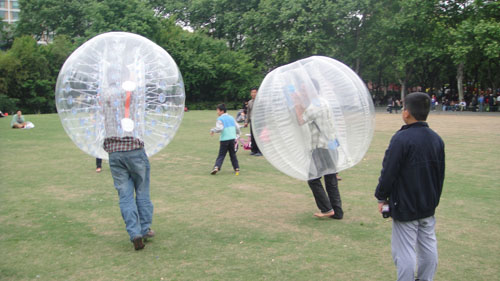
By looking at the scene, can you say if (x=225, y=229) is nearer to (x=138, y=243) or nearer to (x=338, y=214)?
(x=138, y=243)

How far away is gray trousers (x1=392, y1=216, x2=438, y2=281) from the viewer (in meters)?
3.75

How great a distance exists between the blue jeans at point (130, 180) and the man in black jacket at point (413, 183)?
2.78m

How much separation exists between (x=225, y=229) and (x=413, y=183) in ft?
9.75

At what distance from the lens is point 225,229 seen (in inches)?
238

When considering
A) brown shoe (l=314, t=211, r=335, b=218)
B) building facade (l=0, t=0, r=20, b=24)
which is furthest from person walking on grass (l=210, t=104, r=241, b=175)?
building facade (l=0, t=0, r=20, b=24)

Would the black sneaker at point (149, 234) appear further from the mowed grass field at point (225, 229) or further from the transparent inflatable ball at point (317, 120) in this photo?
the transparent inflatable ball at point (317, 120)

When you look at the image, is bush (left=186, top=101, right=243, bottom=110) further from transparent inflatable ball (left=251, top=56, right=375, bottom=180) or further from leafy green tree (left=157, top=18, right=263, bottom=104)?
transparent inflatable ball (left=251, top=56, right=375, bottom=180)

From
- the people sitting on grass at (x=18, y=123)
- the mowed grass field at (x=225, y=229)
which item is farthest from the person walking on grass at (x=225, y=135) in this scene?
the people sitting on grass at (x=18, y=123)

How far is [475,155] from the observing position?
12312mm

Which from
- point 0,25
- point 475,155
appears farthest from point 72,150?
point 0,25

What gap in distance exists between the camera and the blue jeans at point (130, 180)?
5160 mm

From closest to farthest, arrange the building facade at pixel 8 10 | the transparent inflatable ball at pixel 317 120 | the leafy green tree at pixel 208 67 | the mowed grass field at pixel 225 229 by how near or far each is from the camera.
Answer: the mowed grass field at pixel 225 229
the transparent inflatable ball at pixel 317 120
the leafy green tree at pixel 208 67
the building facade at pixel 8 10

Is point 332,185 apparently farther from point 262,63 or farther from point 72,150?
point 262,63

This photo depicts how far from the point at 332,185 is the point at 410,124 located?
2.64 metres
